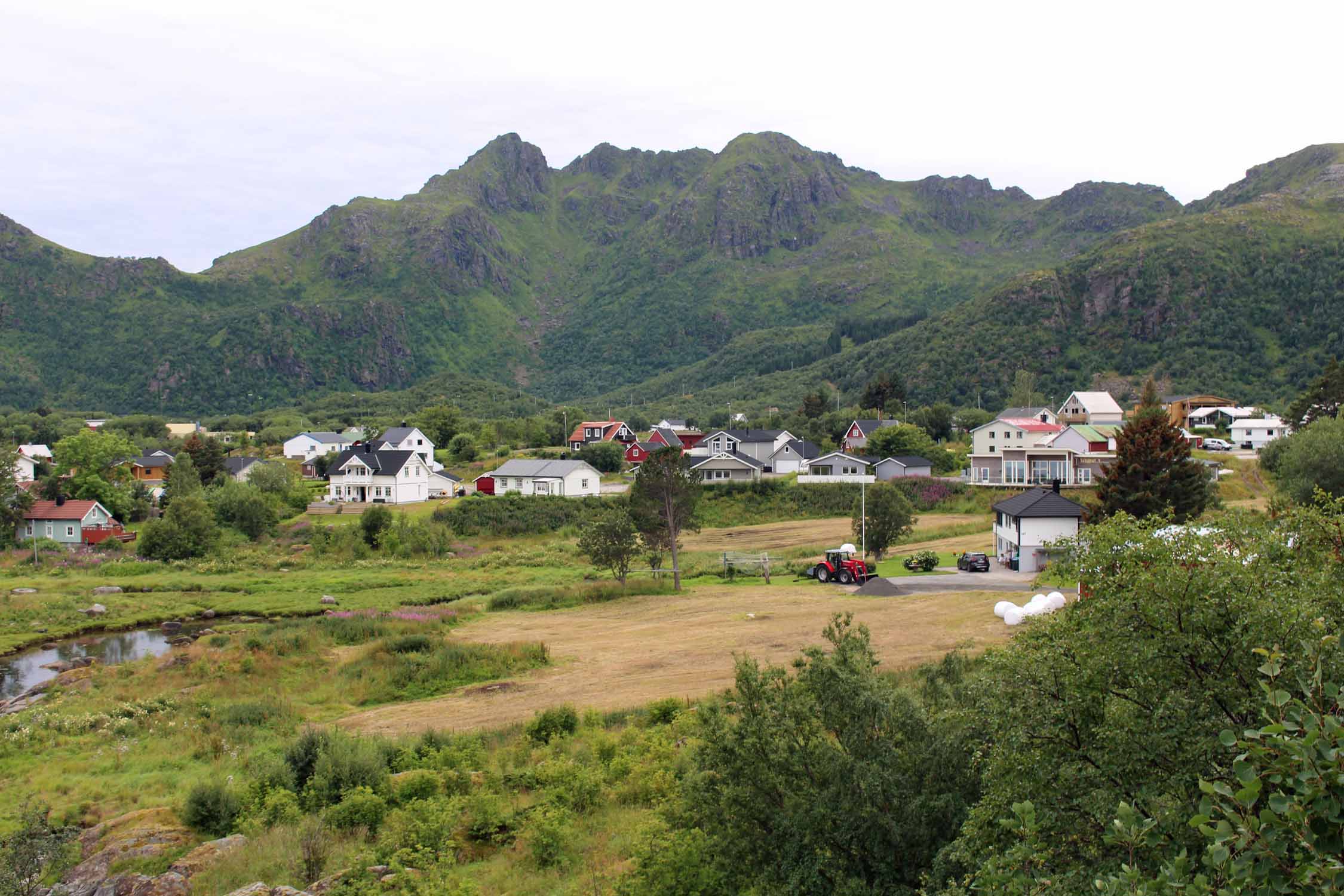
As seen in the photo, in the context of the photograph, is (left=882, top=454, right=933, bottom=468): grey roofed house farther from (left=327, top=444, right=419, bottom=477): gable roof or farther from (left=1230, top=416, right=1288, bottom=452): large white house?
(left=327, top=444, right=419, bottom=477): gable roof

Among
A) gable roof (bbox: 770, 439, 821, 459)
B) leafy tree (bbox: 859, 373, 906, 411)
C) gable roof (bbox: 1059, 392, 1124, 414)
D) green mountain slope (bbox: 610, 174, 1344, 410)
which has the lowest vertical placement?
gable roof (bbox: 770, 439, 821, 459)

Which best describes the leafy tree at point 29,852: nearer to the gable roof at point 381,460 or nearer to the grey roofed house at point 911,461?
the gable roof at point 381,460

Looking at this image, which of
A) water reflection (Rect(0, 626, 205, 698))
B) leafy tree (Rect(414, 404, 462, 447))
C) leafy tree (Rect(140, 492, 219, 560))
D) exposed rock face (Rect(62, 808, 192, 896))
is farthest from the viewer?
leafy tree (Rect(414, 404, 462, 447))

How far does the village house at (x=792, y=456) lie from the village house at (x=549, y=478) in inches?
690

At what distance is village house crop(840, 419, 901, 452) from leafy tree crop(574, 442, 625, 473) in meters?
23.0

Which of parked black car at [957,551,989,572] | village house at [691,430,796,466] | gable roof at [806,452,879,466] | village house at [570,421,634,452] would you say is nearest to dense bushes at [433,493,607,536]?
gable roof at [806,452,879,466]

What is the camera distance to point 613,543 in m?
42.2

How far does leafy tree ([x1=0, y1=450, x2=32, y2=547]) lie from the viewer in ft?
190

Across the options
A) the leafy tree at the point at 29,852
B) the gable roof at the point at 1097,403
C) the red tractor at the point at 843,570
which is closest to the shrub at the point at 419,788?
the leafy tree at the point at 29,852

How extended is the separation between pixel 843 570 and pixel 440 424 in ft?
247

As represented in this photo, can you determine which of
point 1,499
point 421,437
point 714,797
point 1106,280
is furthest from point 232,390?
point 714,797

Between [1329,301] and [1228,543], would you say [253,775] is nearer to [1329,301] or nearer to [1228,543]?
[1228,543]

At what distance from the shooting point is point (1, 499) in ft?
190

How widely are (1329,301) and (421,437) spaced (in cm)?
11663
